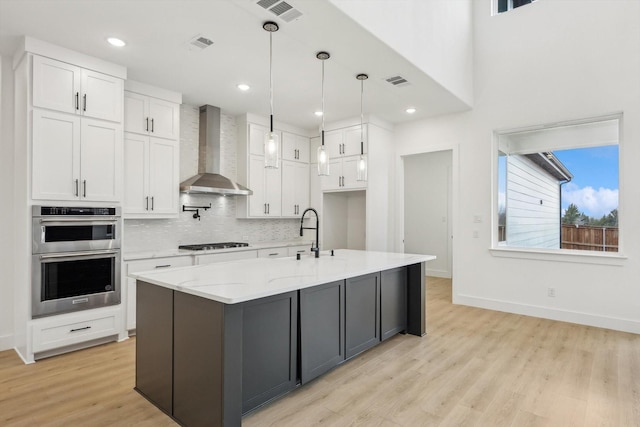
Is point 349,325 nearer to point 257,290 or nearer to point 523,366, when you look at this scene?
point 257,290

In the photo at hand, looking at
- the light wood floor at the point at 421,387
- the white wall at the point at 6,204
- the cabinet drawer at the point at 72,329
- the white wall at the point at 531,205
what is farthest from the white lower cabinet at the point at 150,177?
the white wall at the point at 531,205

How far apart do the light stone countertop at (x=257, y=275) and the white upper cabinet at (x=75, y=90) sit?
1.97 meters

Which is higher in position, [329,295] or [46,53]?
[46,53]

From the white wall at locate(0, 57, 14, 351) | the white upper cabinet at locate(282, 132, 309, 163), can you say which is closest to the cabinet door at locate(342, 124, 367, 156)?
the white upper cabinet at locate(282, 132, 309, 163)

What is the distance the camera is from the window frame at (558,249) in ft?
13.0

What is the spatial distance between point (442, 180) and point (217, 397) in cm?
654

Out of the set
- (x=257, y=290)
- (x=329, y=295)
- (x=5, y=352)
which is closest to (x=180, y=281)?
(x=257, y=290)

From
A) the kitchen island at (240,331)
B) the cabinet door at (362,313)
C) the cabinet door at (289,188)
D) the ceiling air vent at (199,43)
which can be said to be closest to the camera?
the kitchen island at (240,331)

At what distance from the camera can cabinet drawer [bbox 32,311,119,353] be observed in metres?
3.12

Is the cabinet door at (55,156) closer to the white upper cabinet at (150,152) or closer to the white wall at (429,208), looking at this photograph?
the white upper cabinet at (150,152)

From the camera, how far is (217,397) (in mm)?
1948

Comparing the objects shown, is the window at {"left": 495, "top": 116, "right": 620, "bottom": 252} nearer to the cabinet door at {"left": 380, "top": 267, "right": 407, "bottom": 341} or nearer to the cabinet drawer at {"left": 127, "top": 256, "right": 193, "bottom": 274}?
the cabinet door at {"left": 380, "top": 267, "right": 407, "bottom": 341}

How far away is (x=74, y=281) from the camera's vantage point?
3.33 meters

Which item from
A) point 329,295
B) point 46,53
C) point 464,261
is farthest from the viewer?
point 464,261
